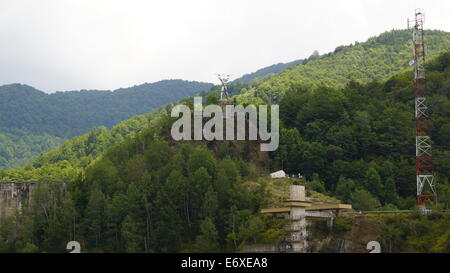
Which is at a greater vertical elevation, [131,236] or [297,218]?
[297,218]

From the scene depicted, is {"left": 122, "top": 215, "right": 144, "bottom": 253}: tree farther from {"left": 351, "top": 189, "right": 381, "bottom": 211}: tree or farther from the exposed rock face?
{"left": 351, "top": 189, "right": 381, "bottom": 211}: tree

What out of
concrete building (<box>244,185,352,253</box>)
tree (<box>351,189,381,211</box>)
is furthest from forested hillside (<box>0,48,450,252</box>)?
concrete building (<box>244,185,352,253</box>)

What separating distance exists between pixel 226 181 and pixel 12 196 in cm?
2754

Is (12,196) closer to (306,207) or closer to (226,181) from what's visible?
(226,181)

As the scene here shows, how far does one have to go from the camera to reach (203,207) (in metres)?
71.8

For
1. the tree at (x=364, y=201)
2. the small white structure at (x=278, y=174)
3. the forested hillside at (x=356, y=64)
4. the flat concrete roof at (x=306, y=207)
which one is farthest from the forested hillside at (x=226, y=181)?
the forested hillside at (x=356, y=64)

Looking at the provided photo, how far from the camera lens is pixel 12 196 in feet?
272

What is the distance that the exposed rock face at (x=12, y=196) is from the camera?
8250cm

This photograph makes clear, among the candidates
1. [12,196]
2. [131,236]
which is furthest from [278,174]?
[12,196]

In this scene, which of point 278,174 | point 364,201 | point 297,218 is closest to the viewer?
point 297,218

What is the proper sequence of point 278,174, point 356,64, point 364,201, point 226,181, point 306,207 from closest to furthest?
point 306,207, point 364,201, point 226,181, point 278,174, point 356,64

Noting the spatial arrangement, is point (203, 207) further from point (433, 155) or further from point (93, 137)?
point (93, 137)

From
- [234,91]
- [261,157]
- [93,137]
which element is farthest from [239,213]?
[234,91]
